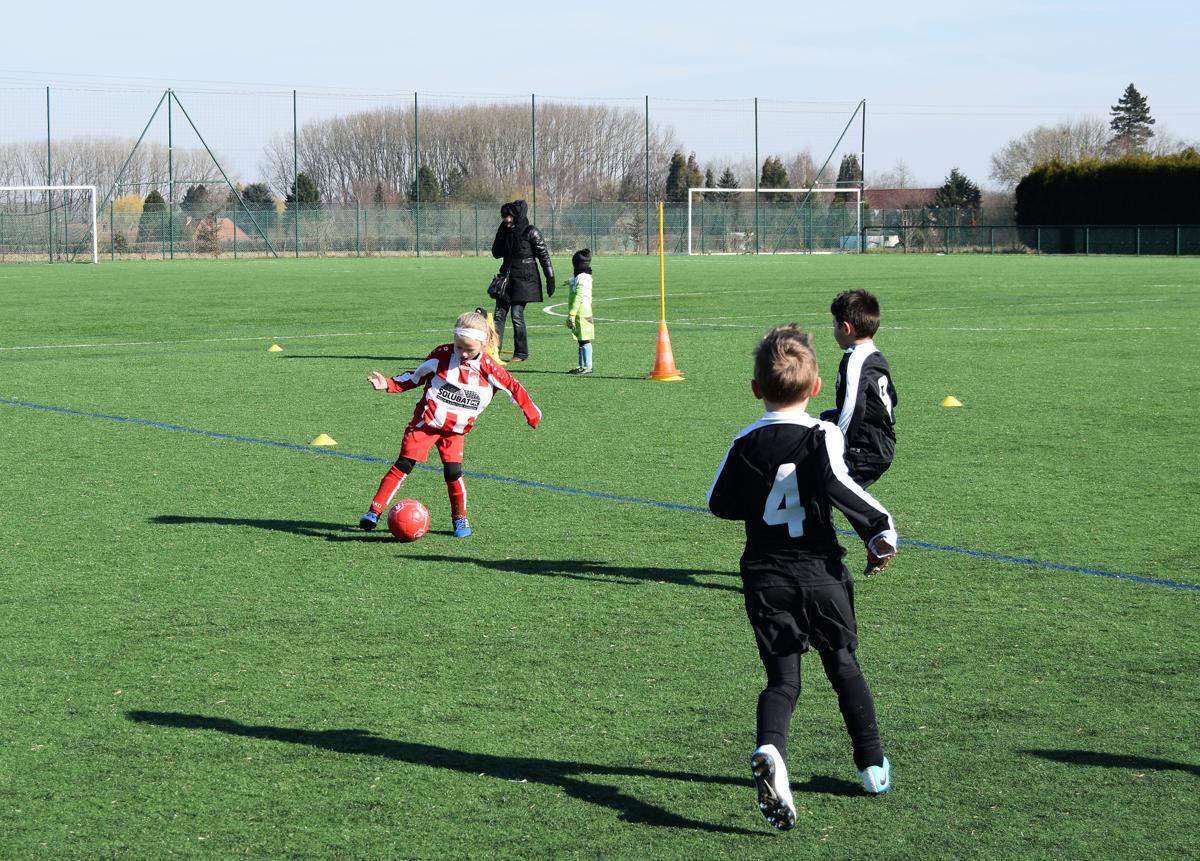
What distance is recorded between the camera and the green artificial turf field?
431cm

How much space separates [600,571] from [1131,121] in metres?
132

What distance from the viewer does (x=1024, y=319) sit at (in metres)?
24.5

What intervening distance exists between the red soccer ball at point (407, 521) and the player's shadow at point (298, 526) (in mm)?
113

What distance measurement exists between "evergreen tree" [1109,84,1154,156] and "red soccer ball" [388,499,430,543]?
126570mm

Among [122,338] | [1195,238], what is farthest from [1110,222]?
[122,338]

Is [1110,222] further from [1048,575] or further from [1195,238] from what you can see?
[1048,575]

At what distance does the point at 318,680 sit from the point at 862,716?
2090mm

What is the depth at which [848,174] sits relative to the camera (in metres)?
78.7

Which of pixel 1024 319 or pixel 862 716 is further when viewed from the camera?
pixel 1024 319

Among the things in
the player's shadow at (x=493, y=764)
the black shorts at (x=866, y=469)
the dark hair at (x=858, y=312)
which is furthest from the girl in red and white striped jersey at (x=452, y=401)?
the player's shadow at (x=493, y=764)

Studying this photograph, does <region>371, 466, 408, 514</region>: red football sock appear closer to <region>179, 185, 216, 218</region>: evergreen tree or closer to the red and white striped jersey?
the red and white striped jersey

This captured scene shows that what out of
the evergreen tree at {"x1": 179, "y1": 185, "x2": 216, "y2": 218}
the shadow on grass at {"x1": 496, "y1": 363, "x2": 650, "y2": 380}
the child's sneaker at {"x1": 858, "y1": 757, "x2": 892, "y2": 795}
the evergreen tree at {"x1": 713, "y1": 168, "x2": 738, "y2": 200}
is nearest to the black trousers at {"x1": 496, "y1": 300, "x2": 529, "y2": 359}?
the shadow on grass at {"x1": 496, "y1": 363, "x2": 650, "y2": 380}

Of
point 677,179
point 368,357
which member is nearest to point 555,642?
point 368,357

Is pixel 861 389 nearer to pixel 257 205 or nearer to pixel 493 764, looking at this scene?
pixel 493 764
